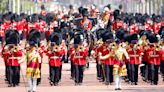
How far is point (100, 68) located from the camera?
2812 cm

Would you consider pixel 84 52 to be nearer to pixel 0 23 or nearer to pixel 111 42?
pixel 111 42

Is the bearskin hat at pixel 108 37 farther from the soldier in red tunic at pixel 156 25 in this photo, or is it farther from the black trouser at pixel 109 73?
the soldier in red tunic at pixel 156 25

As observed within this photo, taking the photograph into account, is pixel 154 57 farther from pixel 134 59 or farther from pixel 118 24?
pixel 118 24

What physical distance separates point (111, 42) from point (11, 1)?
46.8 metres

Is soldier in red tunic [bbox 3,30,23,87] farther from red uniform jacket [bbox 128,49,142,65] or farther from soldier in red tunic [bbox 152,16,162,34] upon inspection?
soldier in red tunic [bbox 152,16,162,34]

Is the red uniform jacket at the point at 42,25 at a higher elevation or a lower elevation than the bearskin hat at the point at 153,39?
higher

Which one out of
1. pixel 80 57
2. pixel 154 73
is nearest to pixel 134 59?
pixel 154 73

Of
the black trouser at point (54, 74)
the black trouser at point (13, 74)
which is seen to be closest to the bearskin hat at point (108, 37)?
the black trouser at point (54, 74)

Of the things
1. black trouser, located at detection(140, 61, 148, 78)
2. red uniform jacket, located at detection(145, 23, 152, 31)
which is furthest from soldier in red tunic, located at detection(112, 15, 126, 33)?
black trouser, located at detection(140, 61, 148, 78)

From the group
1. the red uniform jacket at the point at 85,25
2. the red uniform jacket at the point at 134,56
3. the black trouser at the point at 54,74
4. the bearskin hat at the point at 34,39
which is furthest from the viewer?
the red uniform jacket at the point at 85,25

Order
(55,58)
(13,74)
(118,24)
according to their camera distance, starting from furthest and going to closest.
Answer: (118,24) < (13,74) < (55,58)

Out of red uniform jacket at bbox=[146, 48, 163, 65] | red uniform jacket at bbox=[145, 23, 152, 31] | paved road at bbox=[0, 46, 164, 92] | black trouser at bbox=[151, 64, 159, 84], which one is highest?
red uniform jacket at bbox=[145, 23, 152, 31]

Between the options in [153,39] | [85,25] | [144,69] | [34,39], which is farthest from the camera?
[85,25]

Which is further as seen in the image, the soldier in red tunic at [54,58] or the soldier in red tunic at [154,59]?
the soldier in red tunic at [154,59]
